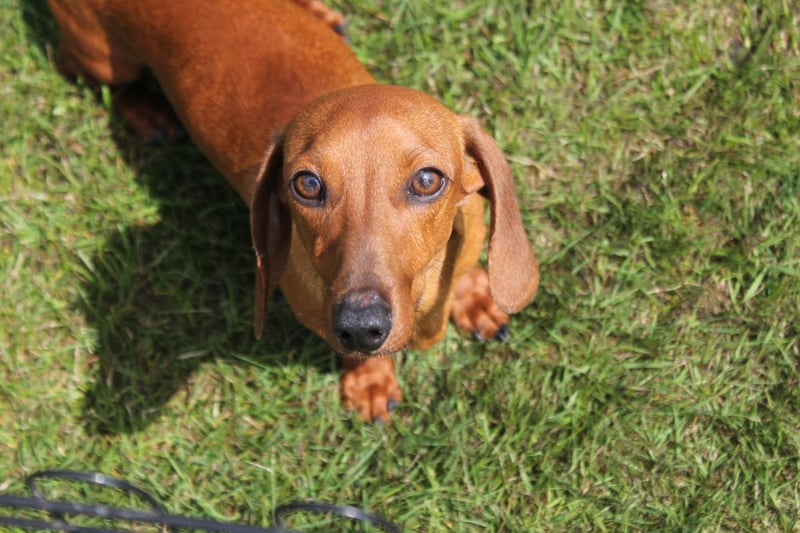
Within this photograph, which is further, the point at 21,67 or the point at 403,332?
the point at 21,67

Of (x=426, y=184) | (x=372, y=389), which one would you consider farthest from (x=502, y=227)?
(x=372, y=389)

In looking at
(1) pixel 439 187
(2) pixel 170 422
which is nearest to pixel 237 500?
(2) pixel 170 422

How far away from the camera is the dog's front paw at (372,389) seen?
4.61 m

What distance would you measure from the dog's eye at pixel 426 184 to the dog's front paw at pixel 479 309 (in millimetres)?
1381

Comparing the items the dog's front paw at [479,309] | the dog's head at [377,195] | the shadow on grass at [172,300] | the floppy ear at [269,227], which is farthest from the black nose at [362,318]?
the shadow on grass at [172,300]

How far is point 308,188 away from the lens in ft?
10.9

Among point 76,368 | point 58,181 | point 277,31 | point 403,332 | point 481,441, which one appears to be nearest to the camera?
point 403,332

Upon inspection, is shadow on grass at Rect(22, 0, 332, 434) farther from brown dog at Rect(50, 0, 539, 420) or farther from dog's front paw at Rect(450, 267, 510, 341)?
dog's front paw at Rect(450, 267, 510, 341)

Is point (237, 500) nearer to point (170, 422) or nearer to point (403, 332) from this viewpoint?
point (170, 422)

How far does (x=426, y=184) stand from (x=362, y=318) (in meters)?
0.66

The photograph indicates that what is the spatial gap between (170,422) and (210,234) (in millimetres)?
1142

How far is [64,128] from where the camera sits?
5.29m

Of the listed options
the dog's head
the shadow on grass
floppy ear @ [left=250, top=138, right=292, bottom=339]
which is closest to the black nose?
the dog's head

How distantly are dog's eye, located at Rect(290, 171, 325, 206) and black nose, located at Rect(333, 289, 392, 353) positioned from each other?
0.49 meters
